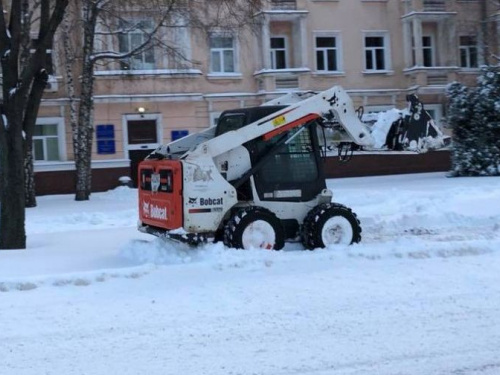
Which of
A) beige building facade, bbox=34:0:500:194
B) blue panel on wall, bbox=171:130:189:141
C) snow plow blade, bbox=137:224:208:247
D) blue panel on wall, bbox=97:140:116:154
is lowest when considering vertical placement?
snow plow blade, bbox=137:224:208:247

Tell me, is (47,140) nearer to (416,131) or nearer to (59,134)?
(59,134)

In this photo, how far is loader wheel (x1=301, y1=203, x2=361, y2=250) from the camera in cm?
1055

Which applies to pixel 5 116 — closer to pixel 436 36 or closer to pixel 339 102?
pixel 339 102

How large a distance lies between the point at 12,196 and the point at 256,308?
6.03 metres

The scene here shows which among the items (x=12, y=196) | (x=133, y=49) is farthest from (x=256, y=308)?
(x=133, y=49)

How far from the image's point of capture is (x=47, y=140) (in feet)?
91.4

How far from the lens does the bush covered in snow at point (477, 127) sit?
26531 mm

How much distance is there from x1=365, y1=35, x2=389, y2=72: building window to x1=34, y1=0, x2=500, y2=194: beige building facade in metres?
0.05

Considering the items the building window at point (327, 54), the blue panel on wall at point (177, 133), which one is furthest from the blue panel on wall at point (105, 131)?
the building window at point (327, 54)

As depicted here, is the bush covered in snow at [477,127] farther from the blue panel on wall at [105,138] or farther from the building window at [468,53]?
the blue panel on wall at [105,138]

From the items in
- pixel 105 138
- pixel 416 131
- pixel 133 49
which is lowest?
pixel 416 131

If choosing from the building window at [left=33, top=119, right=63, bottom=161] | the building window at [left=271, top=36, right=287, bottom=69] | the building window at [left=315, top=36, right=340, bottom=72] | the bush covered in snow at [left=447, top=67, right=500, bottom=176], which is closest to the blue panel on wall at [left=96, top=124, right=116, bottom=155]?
the building window at [left=33, top=119, right=63, bottom=161]

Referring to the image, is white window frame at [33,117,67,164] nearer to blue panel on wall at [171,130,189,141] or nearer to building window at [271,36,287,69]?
blue panel on wall at [171,130,189,141]

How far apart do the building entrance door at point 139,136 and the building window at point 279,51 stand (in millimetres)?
6129
